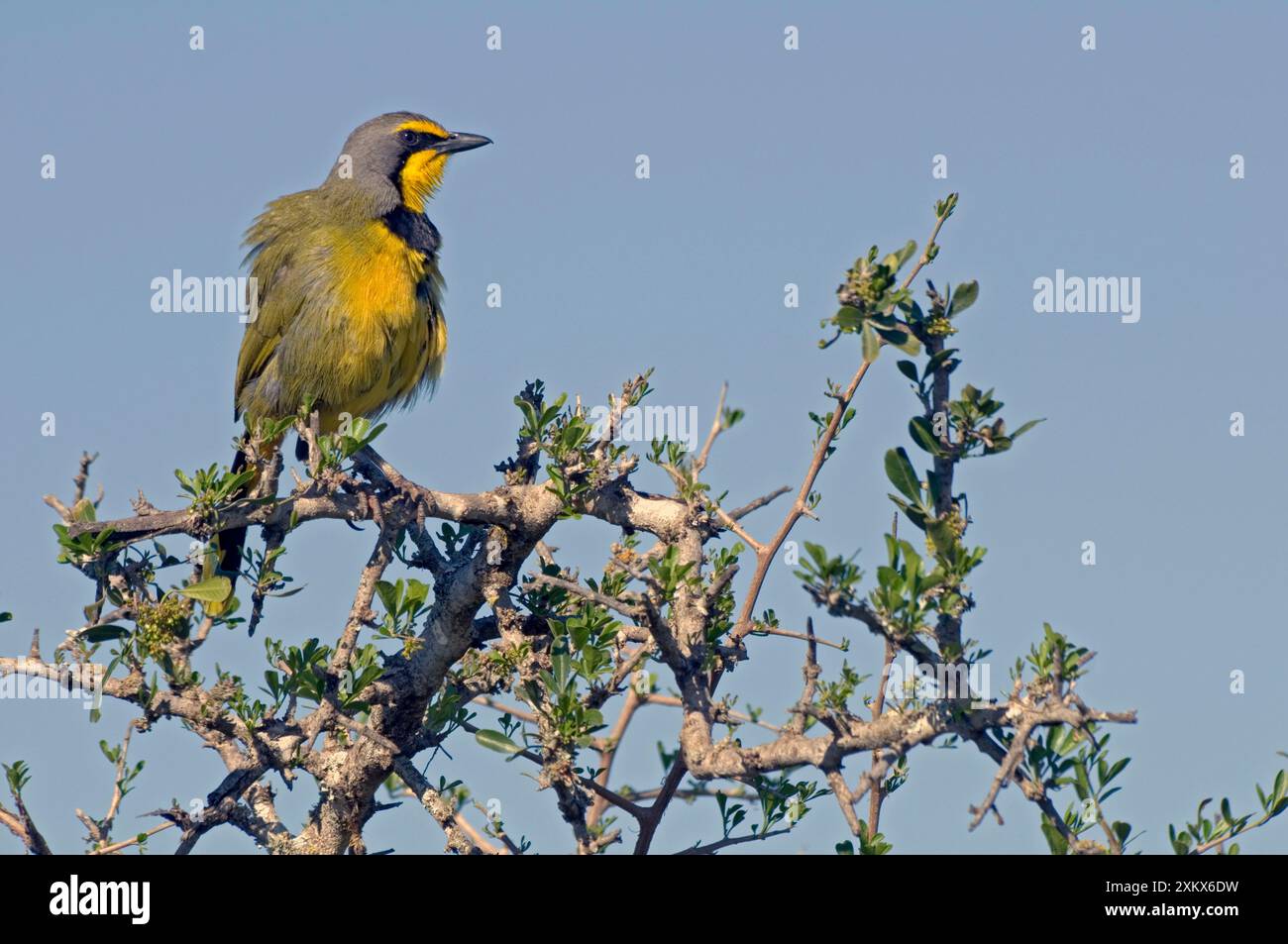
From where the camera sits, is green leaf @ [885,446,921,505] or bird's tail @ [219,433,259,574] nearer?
green leaf @ [885,446,921,505]

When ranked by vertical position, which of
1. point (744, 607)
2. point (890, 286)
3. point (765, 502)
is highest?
point (890, 286)

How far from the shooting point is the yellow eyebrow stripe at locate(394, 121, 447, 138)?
733 centimetres

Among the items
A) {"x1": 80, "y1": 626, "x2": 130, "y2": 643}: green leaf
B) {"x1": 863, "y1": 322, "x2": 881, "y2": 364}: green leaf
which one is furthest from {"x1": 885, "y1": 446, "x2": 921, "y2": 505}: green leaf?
{"x1": 80, "y1": 626, "x2": 130, "y2": 643}: green leaf

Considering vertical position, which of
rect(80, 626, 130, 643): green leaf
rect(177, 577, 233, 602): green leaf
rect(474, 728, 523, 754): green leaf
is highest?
rect(177, 577, 233, 602): green leaf

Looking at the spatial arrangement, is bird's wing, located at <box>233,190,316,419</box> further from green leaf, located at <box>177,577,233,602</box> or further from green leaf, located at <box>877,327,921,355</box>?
green leaf, located at <box>877,327,921,355</box>

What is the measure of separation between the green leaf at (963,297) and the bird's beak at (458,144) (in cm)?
457

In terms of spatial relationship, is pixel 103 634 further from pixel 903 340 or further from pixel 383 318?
pixel 903 340

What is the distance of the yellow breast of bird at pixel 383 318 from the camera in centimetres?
649

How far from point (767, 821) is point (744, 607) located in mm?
867

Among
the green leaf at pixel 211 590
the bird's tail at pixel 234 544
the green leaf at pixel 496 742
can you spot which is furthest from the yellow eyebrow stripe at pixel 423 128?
the green leaf at pixel 496 742

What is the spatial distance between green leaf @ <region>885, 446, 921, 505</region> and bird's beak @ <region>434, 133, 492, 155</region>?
468 centimetres
